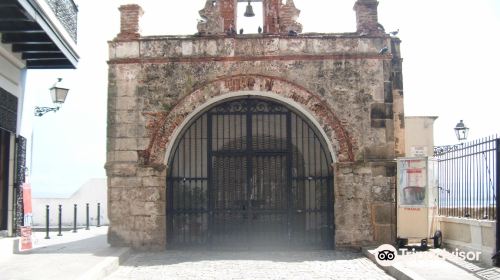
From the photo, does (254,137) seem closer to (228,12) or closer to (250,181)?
(250,181)

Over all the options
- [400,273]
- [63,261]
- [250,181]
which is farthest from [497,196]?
[63,261]

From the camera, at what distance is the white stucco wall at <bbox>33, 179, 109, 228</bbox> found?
69.3 feet

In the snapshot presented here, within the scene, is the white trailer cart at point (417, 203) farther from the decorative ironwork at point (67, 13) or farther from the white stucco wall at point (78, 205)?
the white stucco wall at point (78, 205)

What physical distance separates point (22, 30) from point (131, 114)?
2.77 meters

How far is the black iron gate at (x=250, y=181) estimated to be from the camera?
12414 millimetres

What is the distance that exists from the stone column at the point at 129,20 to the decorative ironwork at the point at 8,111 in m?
2.52

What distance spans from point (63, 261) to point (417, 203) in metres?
6.45

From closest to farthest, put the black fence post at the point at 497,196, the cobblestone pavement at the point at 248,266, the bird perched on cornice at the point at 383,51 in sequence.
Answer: the black fence post at the point at 497,196
the cobblestone pavement at the point at 248,266
the bird perched on cornice at the point at 383,51

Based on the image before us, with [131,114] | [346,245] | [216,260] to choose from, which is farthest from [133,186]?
A: [346,245]

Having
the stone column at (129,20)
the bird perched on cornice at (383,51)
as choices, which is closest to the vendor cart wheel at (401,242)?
the bird perched on cornice at (383,51)

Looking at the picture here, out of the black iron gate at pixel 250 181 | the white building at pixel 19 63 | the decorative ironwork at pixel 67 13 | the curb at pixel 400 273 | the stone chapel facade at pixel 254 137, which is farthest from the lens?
the black iron gate at pixel 250 181

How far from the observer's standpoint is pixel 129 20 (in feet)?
40.7

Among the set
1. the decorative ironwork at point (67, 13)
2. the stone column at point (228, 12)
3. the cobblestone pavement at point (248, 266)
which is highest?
the stone column at point (228, 12)

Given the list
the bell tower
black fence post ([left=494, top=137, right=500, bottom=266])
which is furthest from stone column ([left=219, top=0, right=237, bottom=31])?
black fence post ([left=494, top=137, right=500, bottom=266])
